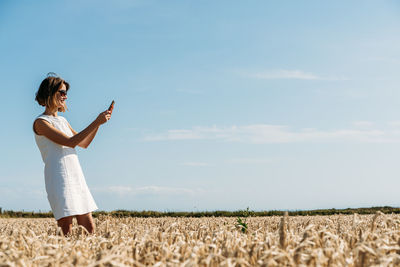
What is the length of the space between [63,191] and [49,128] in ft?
2.72

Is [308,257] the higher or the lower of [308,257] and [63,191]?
the lower

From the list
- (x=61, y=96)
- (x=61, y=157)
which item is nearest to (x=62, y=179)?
(x=61, y=157)

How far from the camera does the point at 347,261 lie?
276 centimetres

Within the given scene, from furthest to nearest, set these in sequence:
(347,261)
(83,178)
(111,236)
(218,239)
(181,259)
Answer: (83,178), (111,236), (218,239), (181,259), (347,261)

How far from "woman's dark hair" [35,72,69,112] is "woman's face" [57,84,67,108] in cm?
5

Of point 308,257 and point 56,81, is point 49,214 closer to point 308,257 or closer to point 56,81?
point 56,81

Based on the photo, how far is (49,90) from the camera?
5895 millimetres

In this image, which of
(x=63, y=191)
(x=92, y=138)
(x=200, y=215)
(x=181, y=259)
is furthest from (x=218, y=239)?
(x=200, y=215)

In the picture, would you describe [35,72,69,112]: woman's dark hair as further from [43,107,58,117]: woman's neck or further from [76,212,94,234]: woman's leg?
[76,212,94,234]: woman's leg

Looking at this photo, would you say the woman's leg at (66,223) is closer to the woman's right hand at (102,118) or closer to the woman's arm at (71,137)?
the woman's arm at (71,137)

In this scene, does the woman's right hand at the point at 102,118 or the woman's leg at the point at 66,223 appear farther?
the woman's leg at the point at 66,223

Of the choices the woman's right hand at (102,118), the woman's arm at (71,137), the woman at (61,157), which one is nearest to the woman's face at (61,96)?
the woman at (61,157)

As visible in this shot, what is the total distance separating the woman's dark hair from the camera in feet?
19.3

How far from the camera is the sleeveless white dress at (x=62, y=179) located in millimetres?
5609
